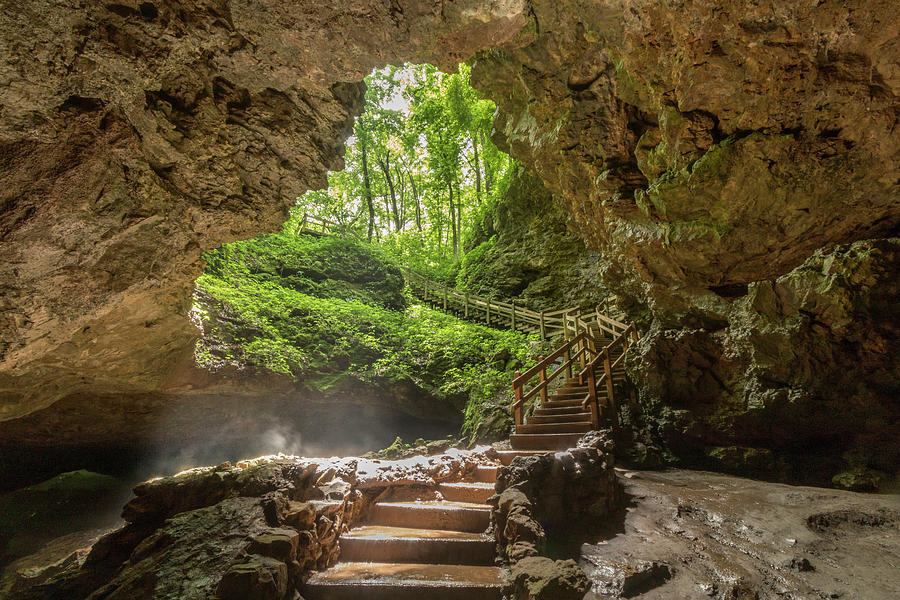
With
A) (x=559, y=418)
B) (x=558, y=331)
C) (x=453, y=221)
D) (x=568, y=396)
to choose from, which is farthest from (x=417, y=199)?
(x=559, y=418)

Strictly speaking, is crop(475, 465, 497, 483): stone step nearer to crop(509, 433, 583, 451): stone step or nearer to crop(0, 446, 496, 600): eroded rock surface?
crop(0, 446, 496, 600): eroded rock surface

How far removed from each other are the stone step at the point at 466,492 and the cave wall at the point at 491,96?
183 inches

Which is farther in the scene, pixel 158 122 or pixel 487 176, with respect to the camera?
pixel 487 176

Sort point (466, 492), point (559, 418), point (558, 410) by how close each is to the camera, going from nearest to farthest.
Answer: point (466, 492) → point (559, 418) → point (558, 410)

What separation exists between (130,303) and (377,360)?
21.3 feet

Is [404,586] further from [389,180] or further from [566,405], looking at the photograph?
[389,180]

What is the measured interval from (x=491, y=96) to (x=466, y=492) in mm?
7854

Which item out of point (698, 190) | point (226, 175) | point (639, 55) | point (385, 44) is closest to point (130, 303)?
point (226, 175)

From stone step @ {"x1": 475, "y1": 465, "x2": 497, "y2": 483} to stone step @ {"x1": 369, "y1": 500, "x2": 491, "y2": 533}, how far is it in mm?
804

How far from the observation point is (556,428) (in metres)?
6.97

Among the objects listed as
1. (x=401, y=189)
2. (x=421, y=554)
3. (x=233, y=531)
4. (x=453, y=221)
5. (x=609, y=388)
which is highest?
(x=401, y=189)

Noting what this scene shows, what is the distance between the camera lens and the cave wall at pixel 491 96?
301cm

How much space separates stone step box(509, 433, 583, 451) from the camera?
6.55 m

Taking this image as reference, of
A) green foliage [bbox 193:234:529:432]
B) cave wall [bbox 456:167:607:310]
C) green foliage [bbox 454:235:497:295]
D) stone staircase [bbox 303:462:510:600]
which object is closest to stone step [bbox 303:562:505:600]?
stone staircase [bbox 303:462:510:600]
